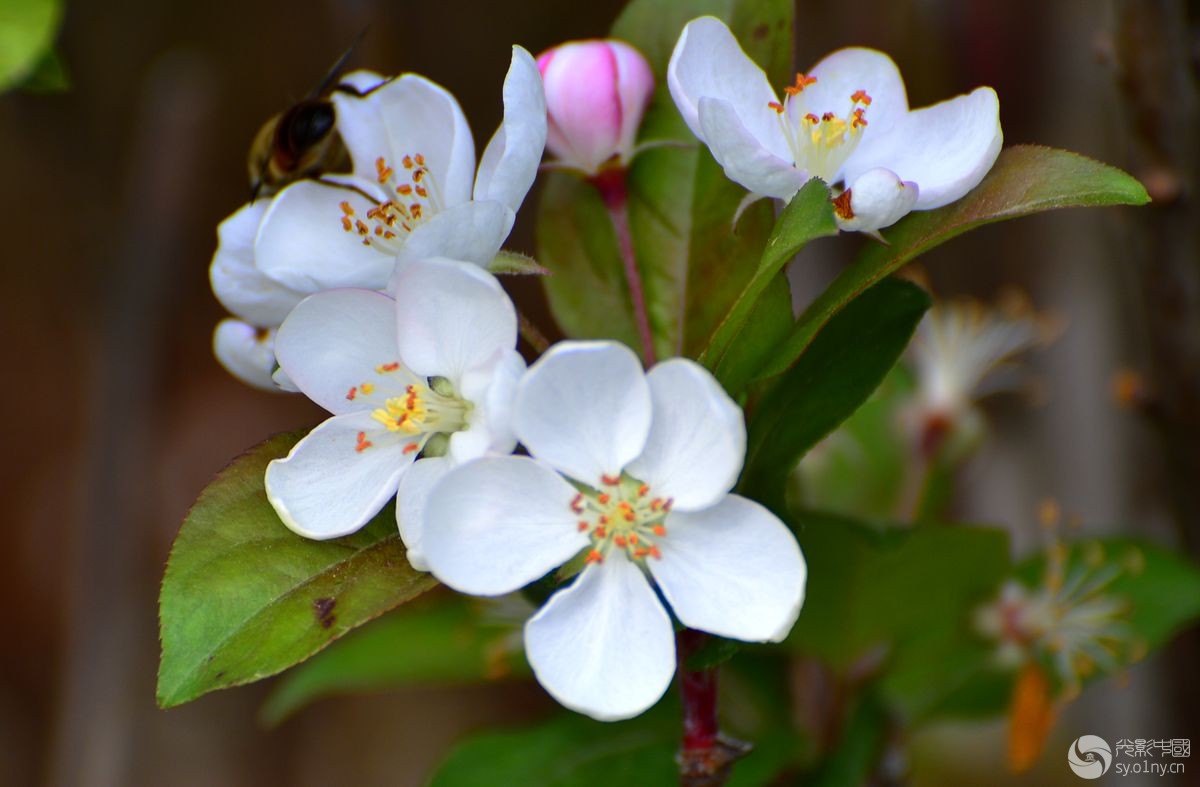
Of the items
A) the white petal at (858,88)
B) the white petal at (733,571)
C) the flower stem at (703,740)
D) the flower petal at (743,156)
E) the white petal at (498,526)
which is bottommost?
the flower stem at (703,740)

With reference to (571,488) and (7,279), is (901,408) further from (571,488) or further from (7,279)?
(7,279)

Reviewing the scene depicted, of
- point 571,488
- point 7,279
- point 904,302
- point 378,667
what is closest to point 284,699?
point 378,667

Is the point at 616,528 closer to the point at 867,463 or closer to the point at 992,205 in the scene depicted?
the point at 992,205

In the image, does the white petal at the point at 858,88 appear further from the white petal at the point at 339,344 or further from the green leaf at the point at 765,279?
the white petal at the point at 339,344

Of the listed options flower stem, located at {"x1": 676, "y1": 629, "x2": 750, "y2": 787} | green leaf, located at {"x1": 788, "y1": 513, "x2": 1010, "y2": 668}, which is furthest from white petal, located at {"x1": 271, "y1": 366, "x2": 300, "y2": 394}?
green leaf, located at {"x1": 788, "y1": 513, "x2": 1010, "y2": 668}

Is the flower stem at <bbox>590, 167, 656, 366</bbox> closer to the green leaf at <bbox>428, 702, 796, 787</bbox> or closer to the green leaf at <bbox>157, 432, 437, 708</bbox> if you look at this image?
the green leaf at <bbox>157, 432, 437, 708</bbox>

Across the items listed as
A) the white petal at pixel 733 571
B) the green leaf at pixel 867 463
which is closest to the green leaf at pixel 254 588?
the white petal at pixel 733 571
